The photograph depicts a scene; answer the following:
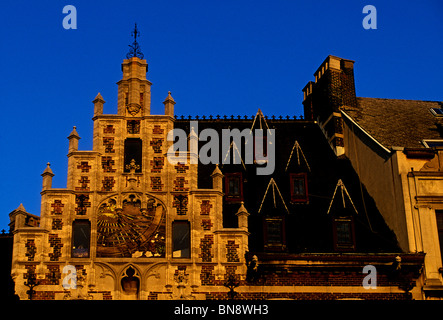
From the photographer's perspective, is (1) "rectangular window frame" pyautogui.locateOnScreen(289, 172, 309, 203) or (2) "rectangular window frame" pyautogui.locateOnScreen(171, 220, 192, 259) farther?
(1) "rectangular window frame" pyautogui.locateOnScreen(289, 172, 309, 203)

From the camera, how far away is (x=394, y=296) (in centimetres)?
3166

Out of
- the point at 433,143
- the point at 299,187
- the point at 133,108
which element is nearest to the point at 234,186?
the point at 299,187

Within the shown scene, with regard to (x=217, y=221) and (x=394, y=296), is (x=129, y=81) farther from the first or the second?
(x=394, y=296)

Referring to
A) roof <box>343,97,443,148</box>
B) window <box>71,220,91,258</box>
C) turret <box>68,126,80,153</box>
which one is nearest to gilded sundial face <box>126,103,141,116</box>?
turret <box>68,126,80,153</box>

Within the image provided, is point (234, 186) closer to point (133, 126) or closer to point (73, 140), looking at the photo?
point (133, 126)

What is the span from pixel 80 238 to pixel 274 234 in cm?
782

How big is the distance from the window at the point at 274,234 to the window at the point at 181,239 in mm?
3351

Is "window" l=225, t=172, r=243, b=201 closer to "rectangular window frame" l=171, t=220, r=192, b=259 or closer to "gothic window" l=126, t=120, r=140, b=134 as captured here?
"rectangular window frame" l=171, t=220, r=192, b=259

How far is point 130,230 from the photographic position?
31.3m

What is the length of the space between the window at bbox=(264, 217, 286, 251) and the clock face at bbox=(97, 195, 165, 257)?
14.5 feet

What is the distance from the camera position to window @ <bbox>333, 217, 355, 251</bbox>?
33044mm
